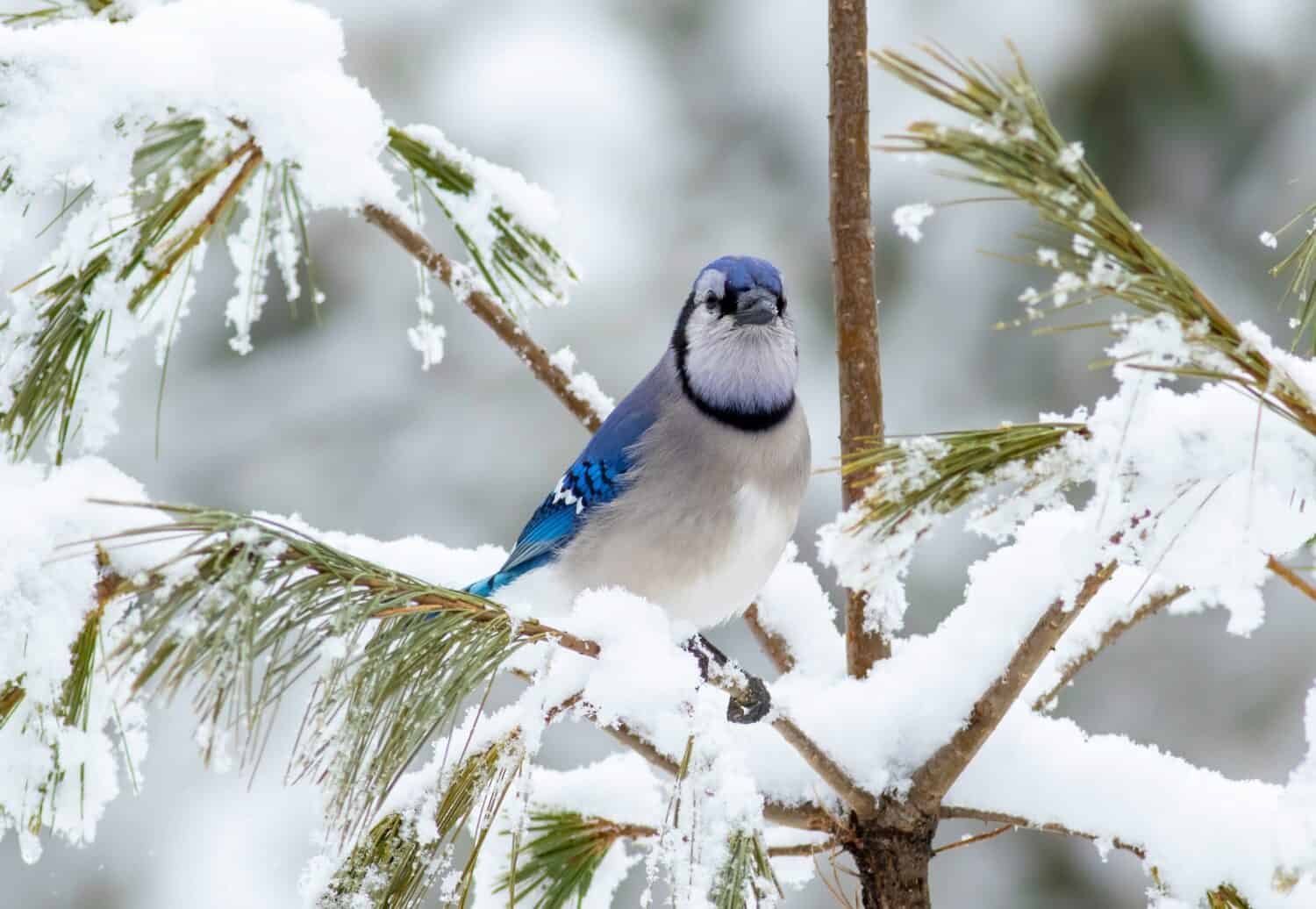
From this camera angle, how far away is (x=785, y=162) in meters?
3.41

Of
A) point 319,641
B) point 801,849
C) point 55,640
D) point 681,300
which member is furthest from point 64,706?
point 681,300

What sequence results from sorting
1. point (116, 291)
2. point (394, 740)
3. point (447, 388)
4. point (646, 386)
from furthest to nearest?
point (447, 388)
point (646, 386)
point (116, 291)
point (394, 740)

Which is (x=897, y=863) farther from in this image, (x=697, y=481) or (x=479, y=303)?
(x=479, y=303)

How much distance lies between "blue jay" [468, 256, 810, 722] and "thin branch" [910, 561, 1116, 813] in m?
0.39

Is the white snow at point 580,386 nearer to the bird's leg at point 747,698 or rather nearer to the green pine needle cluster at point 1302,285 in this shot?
the bird's leg at point 747,698

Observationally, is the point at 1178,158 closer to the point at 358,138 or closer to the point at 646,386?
the point at 646,386

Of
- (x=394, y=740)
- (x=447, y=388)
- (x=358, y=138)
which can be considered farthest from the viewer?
(x=447, y=388)

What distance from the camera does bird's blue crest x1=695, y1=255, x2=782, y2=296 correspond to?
5.15ft

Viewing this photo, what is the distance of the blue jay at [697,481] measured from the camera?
1468 millimetres

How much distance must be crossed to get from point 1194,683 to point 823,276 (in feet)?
4.11

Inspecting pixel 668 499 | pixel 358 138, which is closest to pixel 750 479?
pixel 668 499

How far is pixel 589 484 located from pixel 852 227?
1.40 feet

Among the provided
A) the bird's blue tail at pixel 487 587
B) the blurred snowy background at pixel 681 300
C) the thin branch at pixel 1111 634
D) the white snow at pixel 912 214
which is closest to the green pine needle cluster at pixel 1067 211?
the white snow at pixel 912 214

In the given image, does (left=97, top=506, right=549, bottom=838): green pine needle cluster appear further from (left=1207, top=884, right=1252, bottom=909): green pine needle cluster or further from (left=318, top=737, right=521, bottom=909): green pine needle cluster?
(left=1207, top=884, right=1252, bottom=909): green pine needle cluster
